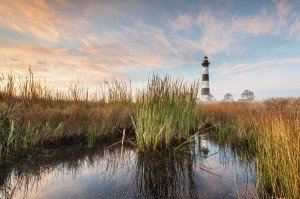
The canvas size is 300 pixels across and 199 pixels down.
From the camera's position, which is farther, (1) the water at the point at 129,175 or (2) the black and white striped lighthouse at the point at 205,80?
(2) the black and white striped lighthouse at the point at 205,80

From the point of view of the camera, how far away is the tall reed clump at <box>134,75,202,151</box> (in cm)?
538

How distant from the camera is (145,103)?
233 inches

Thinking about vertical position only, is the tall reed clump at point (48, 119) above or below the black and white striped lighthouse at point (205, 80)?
below

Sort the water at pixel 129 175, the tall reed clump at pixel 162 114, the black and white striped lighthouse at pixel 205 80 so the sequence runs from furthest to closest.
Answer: the black and white striped lighthouse at pixel 205 80, the tall reed clump at pixel 162 114, the water at pixel 129 175

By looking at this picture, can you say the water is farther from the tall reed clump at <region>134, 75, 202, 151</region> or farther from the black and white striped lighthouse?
the black and white striped lighthouse

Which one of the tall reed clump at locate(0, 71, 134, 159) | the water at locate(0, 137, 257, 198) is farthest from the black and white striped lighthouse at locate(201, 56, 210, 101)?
the water at locate(0, 137, 257, 198)

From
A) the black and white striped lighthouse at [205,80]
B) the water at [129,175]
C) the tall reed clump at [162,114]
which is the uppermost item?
the black and white striped lighthouse at [205,80]

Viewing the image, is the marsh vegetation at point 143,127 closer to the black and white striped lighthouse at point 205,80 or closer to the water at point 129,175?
the water at point 129,175

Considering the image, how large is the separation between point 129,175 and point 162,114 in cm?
215

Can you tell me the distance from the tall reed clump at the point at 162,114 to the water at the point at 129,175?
16.5 inches

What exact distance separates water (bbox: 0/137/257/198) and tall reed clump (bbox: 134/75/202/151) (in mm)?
420

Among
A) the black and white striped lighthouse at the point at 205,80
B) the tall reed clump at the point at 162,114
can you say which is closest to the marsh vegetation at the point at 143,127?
the tall reed clump at the point at 162,114

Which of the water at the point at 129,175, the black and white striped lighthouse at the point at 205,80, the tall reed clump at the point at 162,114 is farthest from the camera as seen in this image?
the black and white striped lighthouse at the point at 205,80

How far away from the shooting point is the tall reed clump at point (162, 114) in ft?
17.6
